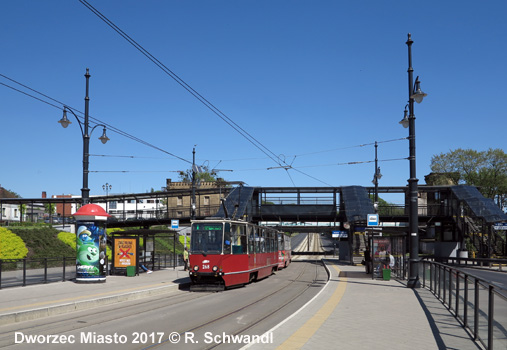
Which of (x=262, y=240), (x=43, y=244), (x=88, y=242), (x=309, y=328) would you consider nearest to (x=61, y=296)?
(x=88, y=242)

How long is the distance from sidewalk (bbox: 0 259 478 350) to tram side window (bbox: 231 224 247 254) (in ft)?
10.5

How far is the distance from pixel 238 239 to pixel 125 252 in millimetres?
7590

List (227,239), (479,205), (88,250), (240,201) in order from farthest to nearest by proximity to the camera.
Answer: (240,201) → (479,205) → (227,239) → (88,250)

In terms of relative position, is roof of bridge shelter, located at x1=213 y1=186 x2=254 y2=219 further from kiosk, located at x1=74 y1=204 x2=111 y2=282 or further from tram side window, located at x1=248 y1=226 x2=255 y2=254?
kiosk, located at x1=74 y1=204 x2=111 y2=282

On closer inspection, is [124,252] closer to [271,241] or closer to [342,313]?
[271,241]

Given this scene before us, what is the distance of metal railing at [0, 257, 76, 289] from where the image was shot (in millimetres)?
19562

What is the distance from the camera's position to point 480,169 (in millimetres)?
73500

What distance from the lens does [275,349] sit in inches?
333

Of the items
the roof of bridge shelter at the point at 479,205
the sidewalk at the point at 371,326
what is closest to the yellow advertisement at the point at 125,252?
the sidewalk at the point at 371,326

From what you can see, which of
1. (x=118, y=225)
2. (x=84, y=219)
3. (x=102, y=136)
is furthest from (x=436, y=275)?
(x=118, y=225)

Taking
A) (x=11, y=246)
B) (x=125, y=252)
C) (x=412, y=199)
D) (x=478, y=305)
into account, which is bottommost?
(x=11, y=246)

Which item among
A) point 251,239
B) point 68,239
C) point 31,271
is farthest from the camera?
point 68,239

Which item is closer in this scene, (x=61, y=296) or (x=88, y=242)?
(x=61, y=296)

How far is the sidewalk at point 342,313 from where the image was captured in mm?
9258
